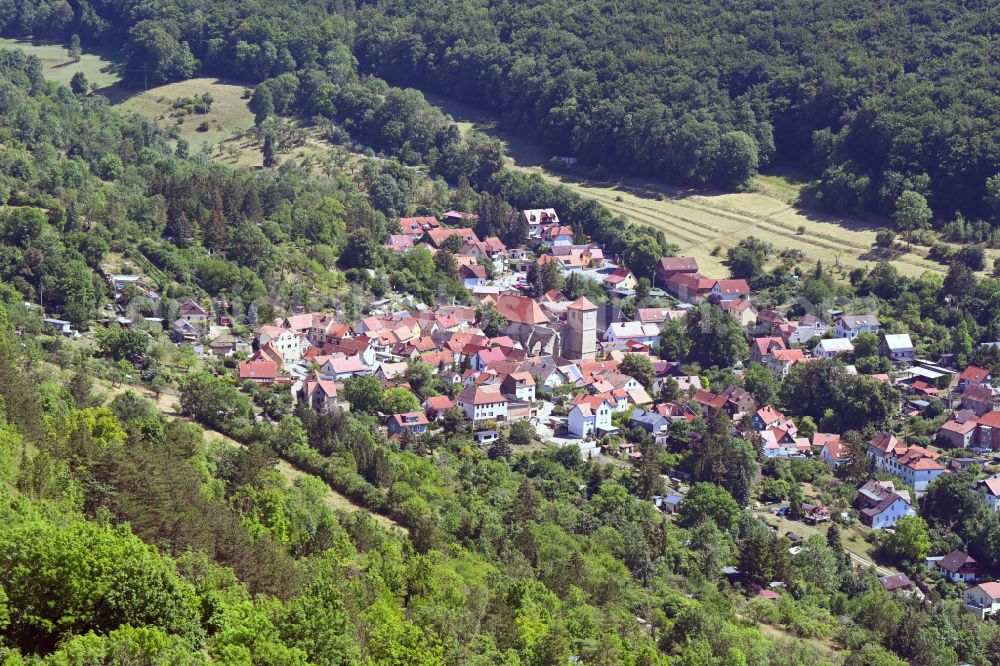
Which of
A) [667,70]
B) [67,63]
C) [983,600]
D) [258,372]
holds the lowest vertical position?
[983,600]

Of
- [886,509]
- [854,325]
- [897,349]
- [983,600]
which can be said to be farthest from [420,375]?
[983,600]

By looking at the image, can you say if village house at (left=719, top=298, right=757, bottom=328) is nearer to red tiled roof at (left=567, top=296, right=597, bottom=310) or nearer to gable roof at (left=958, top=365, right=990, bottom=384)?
red tiled roof at (left=567, top=296, right=597, bottom=310)

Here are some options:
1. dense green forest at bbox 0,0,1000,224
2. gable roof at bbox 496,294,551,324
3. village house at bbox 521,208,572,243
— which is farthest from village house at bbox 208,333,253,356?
dense green forest at bbox 0,0,1000,224

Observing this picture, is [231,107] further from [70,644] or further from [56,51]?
[70,644]

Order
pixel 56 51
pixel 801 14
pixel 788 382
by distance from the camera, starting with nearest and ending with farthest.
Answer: pixel 788 382 → pixel 801 14 → pixel 56 51

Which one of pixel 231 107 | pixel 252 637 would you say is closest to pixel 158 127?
pixel 231 107

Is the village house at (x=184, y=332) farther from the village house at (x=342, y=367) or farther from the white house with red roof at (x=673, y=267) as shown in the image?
the white house with red roof at (x=673, y=267)

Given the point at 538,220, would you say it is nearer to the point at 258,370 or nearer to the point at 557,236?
the point at 557,236
